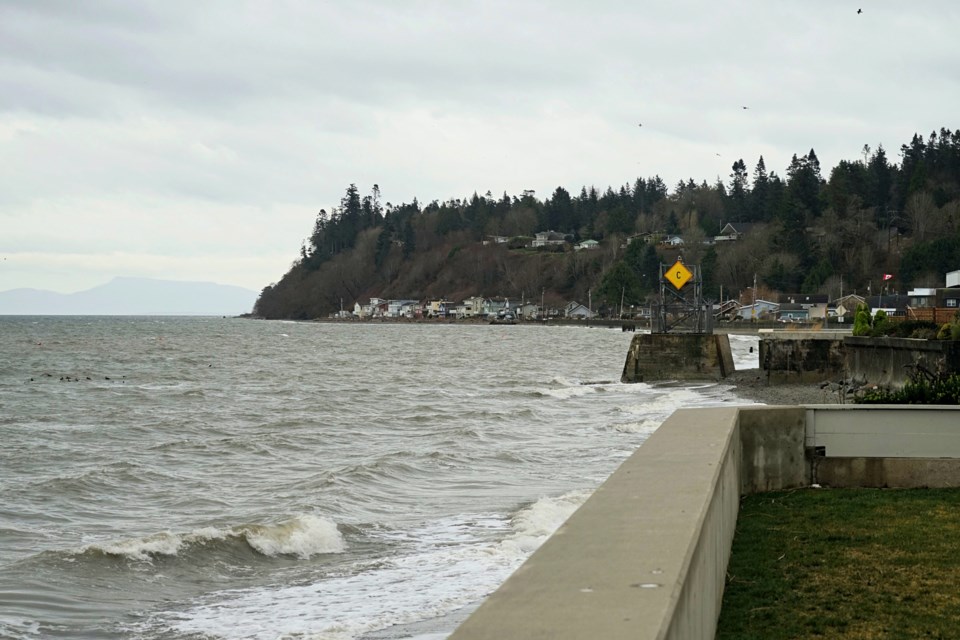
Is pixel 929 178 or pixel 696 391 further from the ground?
pixel 929 178

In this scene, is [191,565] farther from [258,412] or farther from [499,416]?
[258,412]

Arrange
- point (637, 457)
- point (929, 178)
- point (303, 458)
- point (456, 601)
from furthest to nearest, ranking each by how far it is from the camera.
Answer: point (929, 178), point (303, 458), point (456, 601), point (637, 457)

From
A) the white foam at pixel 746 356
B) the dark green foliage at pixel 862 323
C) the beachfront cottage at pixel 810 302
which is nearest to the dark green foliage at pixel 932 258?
the beachfront cottage at pixel 810 302

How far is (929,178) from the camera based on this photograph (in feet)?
543

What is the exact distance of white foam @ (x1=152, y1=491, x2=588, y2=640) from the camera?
929 centimetres

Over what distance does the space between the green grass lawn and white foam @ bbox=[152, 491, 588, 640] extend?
9.01 ft

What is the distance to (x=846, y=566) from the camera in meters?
7.69

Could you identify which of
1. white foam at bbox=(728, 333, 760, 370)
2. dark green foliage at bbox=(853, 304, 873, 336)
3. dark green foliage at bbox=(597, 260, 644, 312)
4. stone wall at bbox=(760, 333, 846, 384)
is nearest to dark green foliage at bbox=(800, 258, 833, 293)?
dark green foliage at bbox=(597, 260, 644, 312)

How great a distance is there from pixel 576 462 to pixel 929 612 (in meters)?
12.8

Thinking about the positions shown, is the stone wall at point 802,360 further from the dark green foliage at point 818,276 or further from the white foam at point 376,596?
the dark green foliage at point 818,276

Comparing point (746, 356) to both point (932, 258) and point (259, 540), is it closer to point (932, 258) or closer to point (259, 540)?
point (259, 540)

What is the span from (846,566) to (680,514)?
2.26 metres

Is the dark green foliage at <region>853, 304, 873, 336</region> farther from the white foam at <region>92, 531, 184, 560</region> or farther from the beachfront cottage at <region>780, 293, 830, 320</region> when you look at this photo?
the beachfront cottage at <region>780, 293, 830, 320</region>

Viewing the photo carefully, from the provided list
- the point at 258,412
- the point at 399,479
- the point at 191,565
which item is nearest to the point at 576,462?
the point at 399,479
